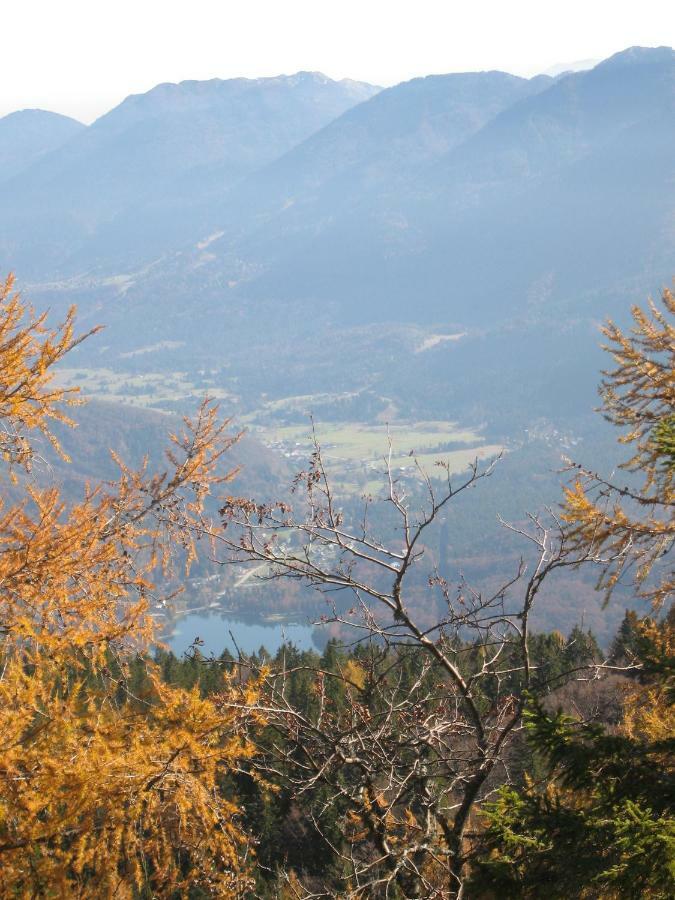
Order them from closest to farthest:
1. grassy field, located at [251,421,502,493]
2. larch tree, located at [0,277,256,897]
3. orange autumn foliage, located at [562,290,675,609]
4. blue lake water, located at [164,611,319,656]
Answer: larch tree, located at [0,277,256,897] < orange autumn foliage, located at [562,290,675,609] < blue lake water, located at [164,611,319,656] < grassy field, located at [251,421,502,493]

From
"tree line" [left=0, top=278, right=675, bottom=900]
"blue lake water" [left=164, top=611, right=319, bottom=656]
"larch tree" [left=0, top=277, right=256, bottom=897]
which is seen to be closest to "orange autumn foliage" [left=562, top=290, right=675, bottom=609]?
"tree line" [left=0, top=278, right=675, bottom=900]

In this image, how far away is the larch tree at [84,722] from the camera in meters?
4.61

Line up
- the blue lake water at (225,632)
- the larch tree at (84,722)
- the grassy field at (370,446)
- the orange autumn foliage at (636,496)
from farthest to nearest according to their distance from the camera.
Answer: the grassy field at (370,446) < the blue lake water at (225,632) < the orange autumn foliage at (636,496) < the larch tree at (84,722)

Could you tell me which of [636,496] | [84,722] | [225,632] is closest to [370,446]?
[225,632]

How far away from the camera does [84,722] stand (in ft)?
17.2

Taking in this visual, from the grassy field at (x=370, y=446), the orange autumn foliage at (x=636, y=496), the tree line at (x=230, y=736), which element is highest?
Answer: the grassy field at (x=370, y=446)

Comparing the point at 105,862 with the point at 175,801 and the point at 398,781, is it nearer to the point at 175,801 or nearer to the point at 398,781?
the point at 175,801

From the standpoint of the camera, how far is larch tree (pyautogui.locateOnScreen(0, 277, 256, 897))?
15.1ft

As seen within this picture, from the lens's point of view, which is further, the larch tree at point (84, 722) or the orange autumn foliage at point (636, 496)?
the orange autumn foliage at point (636, 496)

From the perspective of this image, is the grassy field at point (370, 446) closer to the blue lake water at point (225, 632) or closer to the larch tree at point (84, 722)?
the blue lake water at point (225, 632)

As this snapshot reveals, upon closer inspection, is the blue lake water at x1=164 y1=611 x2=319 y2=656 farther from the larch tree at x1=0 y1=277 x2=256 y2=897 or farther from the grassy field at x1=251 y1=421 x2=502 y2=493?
the larch tree at x1=0 y1=277 x2=256 y2=897

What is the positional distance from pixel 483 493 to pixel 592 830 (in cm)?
13272

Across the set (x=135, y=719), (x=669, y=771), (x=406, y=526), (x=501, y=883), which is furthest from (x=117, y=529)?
(x=669, y=771)

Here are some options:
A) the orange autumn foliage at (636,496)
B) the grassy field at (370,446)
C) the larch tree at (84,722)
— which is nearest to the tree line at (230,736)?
the larch tree at (84,722)
